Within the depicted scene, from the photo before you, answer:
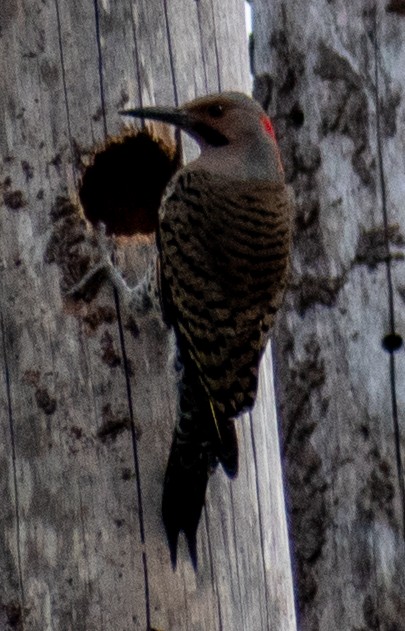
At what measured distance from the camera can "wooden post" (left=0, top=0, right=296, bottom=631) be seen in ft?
14.2

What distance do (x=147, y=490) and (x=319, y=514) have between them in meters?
1.00

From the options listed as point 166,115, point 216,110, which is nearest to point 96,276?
point 166,115

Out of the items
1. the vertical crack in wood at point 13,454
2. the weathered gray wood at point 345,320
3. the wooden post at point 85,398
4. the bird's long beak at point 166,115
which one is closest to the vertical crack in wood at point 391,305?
the weathered gray wood at point 345,320

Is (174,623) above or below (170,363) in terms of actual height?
below

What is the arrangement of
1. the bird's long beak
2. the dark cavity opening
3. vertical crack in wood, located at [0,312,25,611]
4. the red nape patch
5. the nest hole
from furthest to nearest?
the dark cavity opening
the red nape patch
the nest hole
the bird's long beak
vertical crack in wood, located at [0,312,25,611]

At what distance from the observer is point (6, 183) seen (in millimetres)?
4441

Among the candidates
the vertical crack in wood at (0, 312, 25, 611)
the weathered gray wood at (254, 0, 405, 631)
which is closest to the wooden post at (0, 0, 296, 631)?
the vertical crack in wood at (0, 312, 25, 611)

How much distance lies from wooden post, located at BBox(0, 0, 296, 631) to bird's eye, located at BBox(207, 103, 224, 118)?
0.45 feet

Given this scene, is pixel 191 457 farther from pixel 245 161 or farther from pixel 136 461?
pixel 245 161

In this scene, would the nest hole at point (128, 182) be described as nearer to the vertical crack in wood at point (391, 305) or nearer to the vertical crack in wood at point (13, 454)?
the vertical crack in wood at point (13, 454)

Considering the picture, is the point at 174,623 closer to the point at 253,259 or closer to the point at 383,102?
the point at 253,259

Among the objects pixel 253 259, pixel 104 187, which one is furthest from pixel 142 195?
pixel 253 259

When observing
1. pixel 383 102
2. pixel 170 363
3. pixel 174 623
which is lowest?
pixel 174 623

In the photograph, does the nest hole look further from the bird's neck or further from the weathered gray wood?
the weathered gray wood
